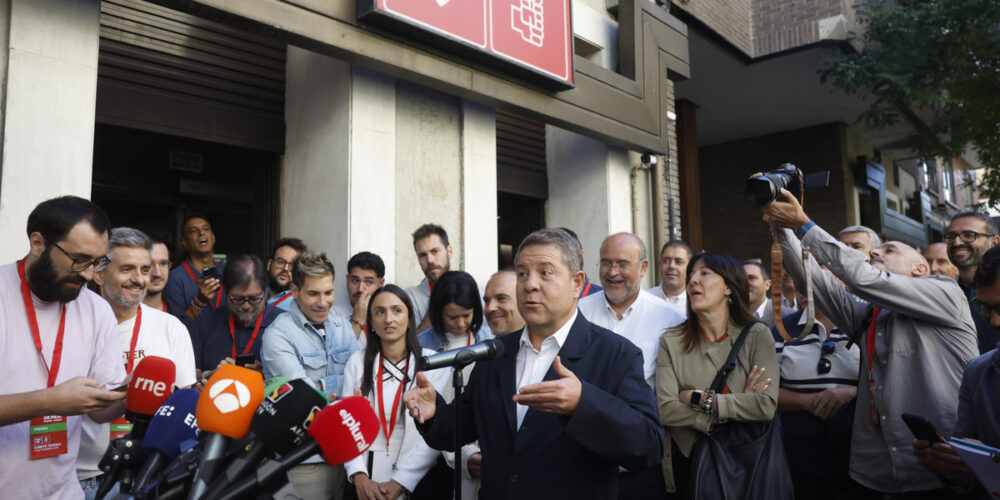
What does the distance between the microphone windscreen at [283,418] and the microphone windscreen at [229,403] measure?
0.03 meters

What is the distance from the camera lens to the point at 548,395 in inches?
84.0

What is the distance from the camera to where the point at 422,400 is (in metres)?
2.61

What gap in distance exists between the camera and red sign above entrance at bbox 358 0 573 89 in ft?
19.7

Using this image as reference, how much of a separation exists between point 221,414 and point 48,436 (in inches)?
53.6

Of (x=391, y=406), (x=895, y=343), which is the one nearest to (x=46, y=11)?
(x=391, y=406)

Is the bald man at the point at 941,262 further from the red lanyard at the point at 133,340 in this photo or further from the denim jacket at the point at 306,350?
the red lanyard at the point at 133,340

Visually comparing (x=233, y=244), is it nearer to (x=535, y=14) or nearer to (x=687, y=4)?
(x=535, y=14)

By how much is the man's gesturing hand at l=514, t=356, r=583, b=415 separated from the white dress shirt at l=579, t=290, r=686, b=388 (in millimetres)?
1776

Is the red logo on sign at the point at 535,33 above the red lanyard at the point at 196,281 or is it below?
above

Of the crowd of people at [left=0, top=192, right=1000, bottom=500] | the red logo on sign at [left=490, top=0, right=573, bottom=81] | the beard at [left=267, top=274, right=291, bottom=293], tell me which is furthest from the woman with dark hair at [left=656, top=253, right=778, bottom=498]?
the red logo on sign at [left=490, top=0, right=573, bottom=81]

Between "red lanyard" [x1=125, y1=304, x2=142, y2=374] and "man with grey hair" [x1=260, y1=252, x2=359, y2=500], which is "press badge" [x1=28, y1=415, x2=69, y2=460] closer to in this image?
"red lanyard" [x1=125, y1=304, x2=142, y2=374]

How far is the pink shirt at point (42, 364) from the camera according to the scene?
2.54 metres

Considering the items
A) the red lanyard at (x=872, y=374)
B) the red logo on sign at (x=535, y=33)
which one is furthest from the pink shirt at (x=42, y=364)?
the red logo on sign at (x=535, y=33)

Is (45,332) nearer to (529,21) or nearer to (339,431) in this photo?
(339,431)
